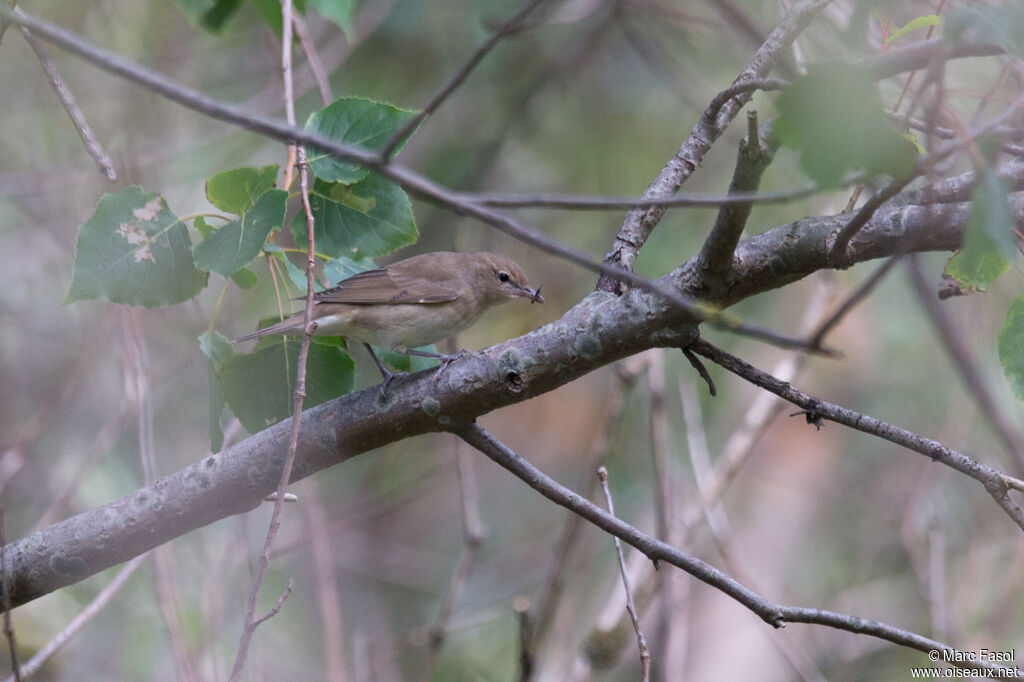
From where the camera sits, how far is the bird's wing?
11.8 ft

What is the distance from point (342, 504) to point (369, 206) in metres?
4.59

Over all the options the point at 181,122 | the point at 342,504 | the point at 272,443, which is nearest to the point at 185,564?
the point at 342,504

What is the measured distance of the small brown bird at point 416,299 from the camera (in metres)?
3.53

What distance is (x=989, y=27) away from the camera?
134cm

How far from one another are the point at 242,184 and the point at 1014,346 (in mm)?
2160

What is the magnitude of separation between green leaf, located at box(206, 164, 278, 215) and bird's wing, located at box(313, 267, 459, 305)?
2.85 ft

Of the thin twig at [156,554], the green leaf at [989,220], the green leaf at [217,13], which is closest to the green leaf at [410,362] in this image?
the thin twig at [156,554]

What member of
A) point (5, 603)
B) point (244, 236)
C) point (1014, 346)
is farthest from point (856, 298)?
point (5, 603)

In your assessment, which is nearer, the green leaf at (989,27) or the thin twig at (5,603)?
the green leaf at (989,27)

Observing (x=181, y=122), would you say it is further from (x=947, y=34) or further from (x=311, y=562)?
(x=947, y=34)

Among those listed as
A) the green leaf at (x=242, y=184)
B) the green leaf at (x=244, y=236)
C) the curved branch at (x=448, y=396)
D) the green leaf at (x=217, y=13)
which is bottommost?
the curved branch at (x=448, y=396)

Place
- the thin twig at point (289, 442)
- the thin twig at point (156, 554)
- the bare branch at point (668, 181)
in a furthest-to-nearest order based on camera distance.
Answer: the thin twig at point (156, 554)
the bare branch at point (668, 181)
the thin twig at point (289, 442)

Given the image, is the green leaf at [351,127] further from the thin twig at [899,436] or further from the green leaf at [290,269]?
the thin twig at [899,436]

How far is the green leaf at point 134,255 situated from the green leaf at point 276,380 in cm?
29
